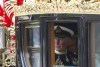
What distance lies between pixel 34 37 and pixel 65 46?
0.80 ft

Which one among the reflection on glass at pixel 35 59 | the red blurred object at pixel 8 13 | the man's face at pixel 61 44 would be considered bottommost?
the reflection on glass at pixel 35 59

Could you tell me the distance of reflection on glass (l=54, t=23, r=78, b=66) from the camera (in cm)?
331

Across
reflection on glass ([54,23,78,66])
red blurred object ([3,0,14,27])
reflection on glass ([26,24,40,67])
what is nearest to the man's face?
reflection on glass ([54,23,78,66])

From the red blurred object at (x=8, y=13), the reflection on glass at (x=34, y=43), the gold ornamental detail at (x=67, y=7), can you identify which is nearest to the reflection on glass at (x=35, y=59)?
the reflection on glass at (x=34, y=43)

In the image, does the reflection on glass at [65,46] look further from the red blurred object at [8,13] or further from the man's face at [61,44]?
the red blurred object at [8,13]

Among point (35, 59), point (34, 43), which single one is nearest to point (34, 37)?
point (34, 43)

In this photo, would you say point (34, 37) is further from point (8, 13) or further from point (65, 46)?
point (8, 13)

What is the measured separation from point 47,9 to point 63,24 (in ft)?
0.53

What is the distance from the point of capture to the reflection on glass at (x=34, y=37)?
338 centimetres

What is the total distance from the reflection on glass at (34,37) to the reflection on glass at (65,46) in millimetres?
133

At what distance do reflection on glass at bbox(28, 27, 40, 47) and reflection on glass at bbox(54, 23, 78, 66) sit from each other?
0.44 feet

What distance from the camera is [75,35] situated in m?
3.30

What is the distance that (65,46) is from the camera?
11.1 ft

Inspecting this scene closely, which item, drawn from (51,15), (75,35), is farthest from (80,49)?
(51,15)
